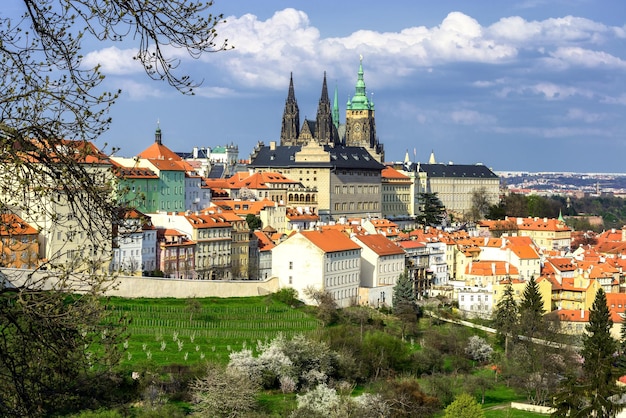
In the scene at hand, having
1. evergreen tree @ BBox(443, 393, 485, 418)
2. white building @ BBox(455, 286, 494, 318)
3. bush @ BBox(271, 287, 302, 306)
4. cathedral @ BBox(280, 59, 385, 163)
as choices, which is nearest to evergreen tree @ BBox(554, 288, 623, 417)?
evergreen tree @ BBox(443, 393, 485, 418)

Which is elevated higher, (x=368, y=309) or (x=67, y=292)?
(x=67, y=292)

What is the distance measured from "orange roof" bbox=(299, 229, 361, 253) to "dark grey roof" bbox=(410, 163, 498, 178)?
258 feet

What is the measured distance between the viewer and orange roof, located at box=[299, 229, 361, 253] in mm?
61219

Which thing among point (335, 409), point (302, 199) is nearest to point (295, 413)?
point (335, 409)

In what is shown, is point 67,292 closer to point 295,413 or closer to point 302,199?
point 295,413

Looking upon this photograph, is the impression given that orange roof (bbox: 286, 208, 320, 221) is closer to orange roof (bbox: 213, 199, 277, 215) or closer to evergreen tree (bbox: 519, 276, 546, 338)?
orange roof (bbox: 213, 199, 277, 215)

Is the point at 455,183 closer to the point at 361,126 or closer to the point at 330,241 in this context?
the point at 361,126

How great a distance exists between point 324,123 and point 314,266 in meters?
82.7

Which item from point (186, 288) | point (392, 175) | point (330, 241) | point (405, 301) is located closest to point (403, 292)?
point (405, 301)

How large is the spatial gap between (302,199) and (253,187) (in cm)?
834

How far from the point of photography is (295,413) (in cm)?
3775

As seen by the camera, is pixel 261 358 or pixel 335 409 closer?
pixel 335 409

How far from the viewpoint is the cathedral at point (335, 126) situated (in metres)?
140

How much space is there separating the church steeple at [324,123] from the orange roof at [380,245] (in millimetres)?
70355
